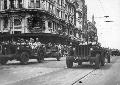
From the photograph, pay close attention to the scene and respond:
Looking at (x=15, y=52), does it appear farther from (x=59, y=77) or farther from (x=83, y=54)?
(x=59, y=77)

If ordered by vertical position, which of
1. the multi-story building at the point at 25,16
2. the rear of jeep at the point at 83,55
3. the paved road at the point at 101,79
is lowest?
the paved road at the point at 101,79

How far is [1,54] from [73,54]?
19.7 ft

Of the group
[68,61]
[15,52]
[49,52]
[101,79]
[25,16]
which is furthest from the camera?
[25,16]

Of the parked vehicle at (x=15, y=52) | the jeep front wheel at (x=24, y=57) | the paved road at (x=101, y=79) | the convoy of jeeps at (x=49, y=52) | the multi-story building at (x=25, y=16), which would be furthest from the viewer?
the multi-story building at (x=25, y=16)

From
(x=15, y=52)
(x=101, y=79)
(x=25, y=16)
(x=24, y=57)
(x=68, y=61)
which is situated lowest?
(x=101, y=79)

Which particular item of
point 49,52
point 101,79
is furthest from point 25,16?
point 101,79

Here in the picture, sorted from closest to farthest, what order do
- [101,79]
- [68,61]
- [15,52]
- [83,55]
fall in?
[101,79], [83,55], [68,61], [15,52]

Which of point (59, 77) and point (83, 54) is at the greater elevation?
point (83, 54)

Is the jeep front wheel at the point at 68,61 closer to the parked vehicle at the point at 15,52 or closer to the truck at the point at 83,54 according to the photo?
the truck at the point at 83,54

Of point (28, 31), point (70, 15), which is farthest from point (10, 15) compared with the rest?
point (70, 15)

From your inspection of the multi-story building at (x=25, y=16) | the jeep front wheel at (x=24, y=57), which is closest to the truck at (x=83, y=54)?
the jeep front wheel at (x=24, y=57)

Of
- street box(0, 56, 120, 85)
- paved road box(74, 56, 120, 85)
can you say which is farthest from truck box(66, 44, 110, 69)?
paved road box(74, 56, 120, 85)

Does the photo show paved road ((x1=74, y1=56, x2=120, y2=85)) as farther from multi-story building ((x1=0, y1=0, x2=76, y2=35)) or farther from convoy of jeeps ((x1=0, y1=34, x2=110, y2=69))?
multi-story building ((x1=0, y1=0, x2=76, y2=35))

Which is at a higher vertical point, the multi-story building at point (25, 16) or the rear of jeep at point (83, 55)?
the multi-story building at point (25, 16)
